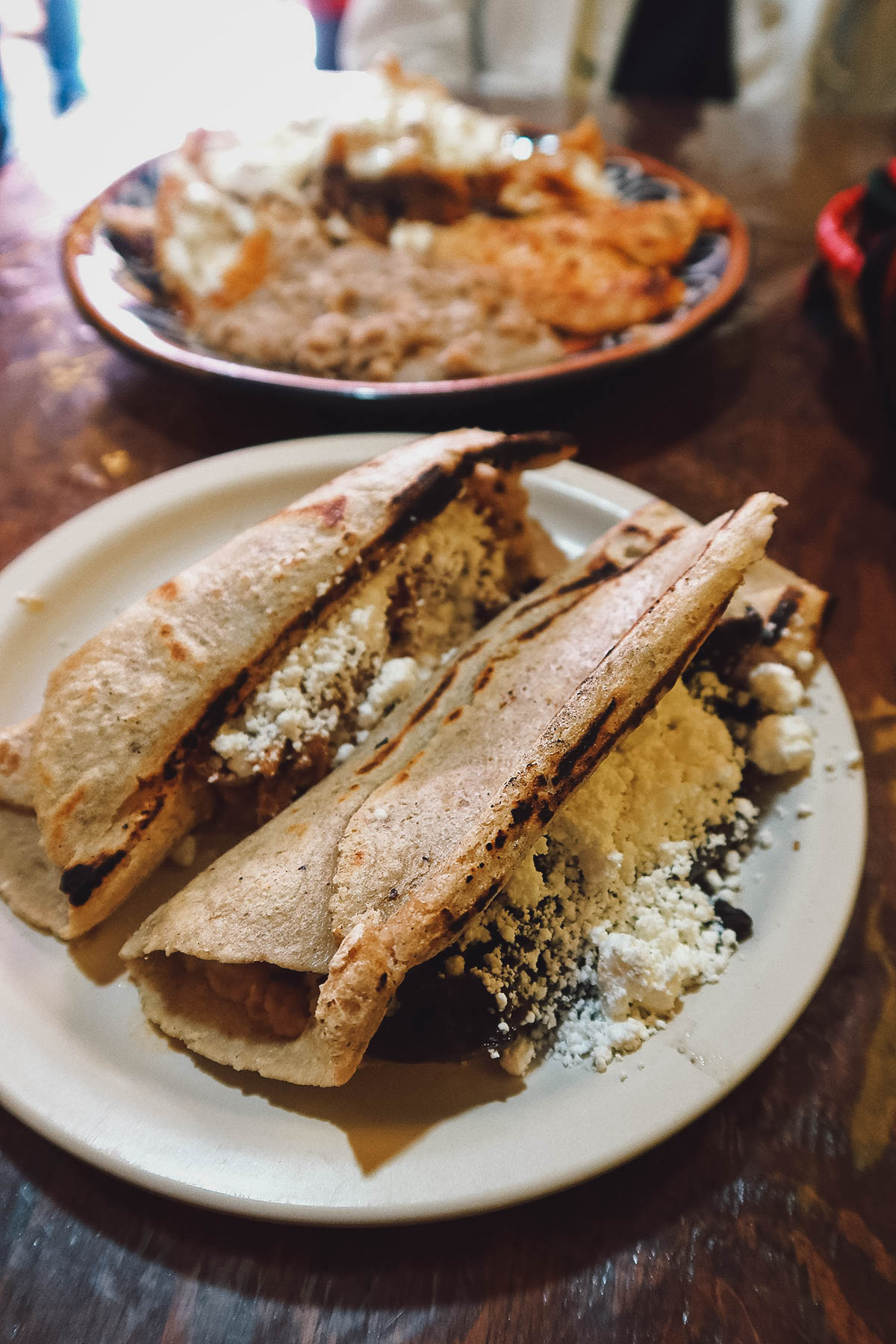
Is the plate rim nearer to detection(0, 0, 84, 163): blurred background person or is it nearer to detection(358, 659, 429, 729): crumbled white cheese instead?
detection(358, 659, 429, 729): crumbled white cheese

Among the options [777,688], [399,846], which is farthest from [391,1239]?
[777,688]

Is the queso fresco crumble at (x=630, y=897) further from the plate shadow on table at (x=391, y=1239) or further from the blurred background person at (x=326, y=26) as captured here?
the blurred background person at (x=326, y=26)

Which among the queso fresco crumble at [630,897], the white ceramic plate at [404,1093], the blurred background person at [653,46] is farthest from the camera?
the blurred background person at [653,46]

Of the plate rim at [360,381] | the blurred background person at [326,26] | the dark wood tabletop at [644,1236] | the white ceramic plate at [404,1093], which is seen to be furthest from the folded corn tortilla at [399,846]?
the blurred background person at [326,26]

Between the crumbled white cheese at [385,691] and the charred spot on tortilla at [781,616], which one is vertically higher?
the charred spot on tortilla at [781,616]

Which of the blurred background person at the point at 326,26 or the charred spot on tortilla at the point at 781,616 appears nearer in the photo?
the charred spot on tortilla at the point at 781,616

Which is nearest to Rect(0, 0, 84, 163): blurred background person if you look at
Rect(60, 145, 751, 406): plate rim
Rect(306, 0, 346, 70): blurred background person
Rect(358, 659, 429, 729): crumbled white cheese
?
Rect(306, 0, 346, 70): blurred background person

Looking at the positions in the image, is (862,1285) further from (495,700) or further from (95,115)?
(95,115)

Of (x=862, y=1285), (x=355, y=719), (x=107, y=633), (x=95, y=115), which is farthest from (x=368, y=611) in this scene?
(x=95, y=115)
